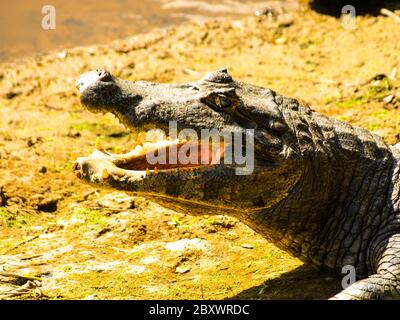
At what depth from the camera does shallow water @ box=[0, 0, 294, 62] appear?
45.2 feet

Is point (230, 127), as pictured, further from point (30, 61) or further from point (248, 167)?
point (30, 61)

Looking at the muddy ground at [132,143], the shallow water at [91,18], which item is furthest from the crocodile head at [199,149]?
the shallow water at [91,18]

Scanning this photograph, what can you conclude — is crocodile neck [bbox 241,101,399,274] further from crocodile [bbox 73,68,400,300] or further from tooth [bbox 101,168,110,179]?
tooth [bbox 101,168,110,179]

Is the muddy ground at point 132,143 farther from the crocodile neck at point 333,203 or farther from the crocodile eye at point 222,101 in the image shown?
the crocodile eye at point 222,101

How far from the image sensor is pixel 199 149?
4.88 m

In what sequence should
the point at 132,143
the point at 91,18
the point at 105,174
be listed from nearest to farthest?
the point at 105,174 → the point at 132,143 → the point at 91,18

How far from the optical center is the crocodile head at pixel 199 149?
4625 millimetres

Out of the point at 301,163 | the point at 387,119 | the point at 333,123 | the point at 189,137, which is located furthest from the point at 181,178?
the point at 387,119

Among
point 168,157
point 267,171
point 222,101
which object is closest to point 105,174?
point 168,157

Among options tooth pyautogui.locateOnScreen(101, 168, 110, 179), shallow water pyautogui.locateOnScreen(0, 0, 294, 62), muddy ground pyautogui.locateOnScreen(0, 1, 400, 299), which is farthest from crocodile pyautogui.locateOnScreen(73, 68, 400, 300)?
shallow water pyautogui.locateOnScreen(0, 0, 294, 62)

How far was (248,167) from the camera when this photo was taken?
15.5 feet

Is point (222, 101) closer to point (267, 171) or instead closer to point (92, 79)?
point (267, 171)

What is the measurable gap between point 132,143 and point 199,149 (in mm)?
3700
